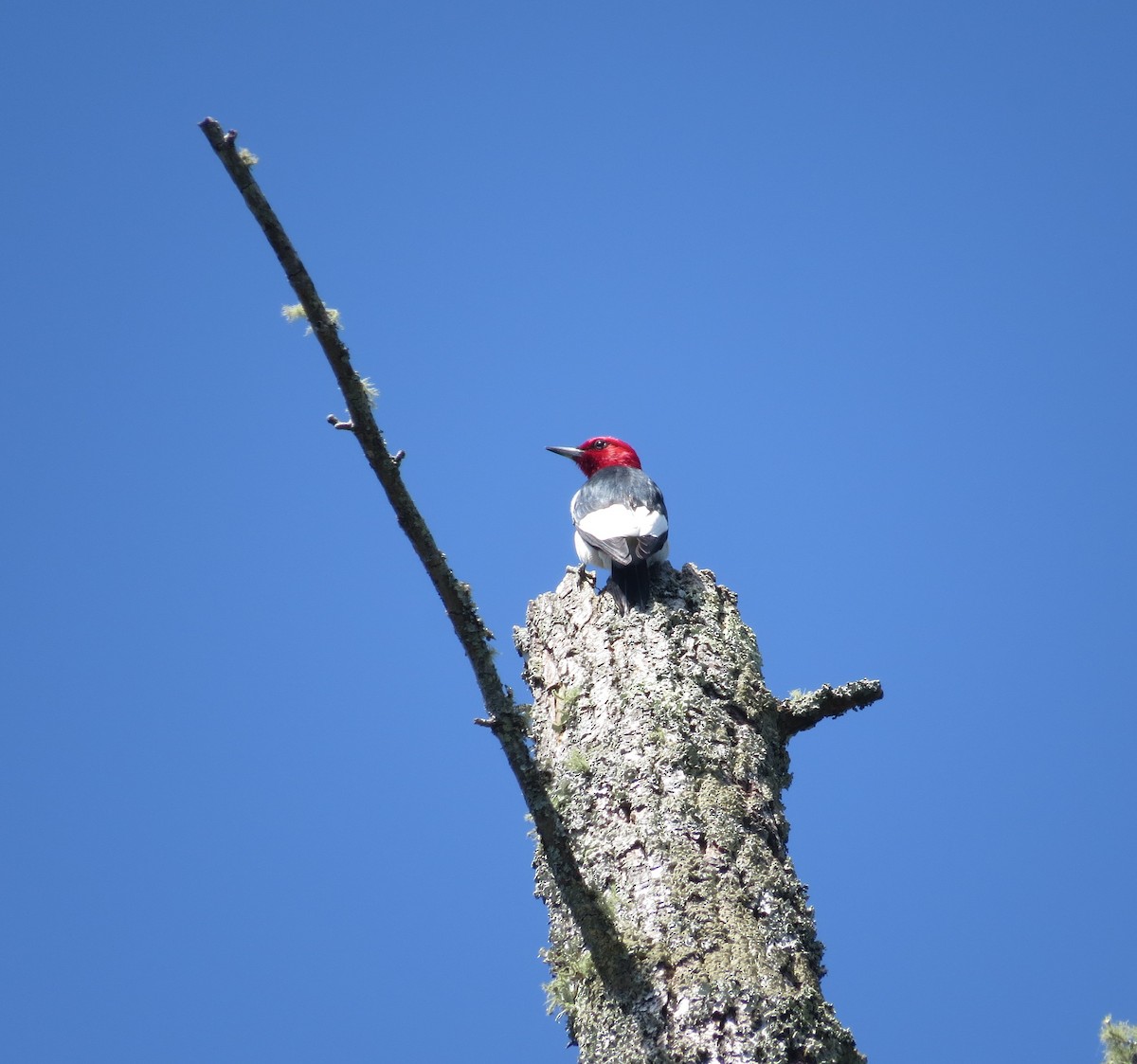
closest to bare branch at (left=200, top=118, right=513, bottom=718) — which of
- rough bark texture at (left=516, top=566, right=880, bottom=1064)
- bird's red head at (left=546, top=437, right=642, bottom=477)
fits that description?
rough bark texture at (left=516, top=566, right=880, bottom=1064)

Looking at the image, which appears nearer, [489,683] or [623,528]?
[489,683]

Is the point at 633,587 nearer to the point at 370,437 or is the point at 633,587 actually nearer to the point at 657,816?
the point at 657,816

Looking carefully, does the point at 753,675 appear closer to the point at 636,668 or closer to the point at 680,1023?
the point at 636,668

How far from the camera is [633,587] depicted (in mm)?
3811

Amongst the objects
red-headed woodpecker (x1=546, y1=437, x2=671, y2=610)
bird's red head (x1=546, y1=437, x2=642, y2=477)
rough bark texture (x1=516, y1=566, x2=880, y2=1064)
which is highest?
bird's red head (x1=546, y1=437, x2=642, y2=477)

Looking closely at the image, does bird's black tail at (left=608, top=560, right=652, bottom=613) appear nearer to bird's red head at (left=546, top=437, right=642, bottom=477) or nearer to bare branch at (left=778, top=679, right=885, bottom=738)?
bare branch at (left=778, top=679, right=885, bottom=738)

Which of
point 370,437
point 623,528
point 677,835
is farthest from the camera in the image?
point 623,528

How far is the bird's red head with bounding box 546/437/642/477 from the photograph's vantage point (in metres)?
7.32

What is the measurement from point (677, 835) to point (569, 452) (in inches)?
189

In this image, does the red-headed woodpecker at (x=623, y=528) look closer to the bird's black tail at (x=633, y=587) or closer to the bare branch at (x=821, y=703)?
the bird's black tail at (x=633, y=587)

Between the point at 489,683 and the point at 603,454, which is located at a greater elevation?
the point at 603,454

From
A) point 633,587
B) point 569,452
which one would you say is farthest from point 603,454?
point 633,587

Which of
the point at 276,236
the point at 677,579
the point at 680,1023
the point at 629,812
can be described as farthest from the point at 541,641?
the point at 276,236

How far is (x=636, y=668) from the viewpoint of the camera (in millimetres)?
3402
